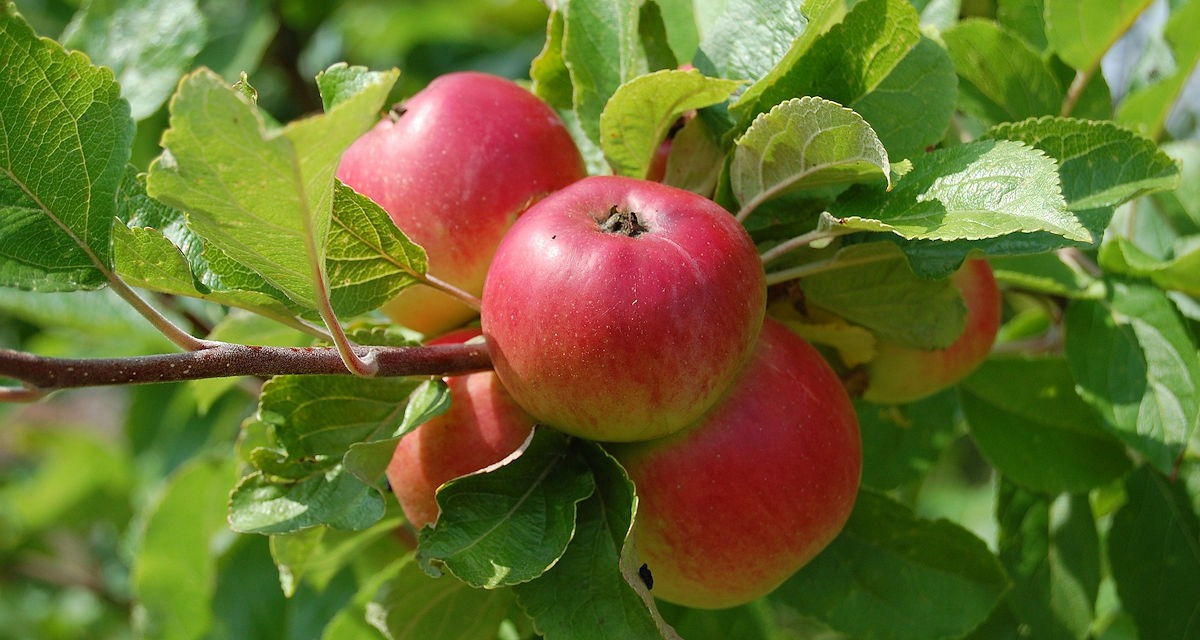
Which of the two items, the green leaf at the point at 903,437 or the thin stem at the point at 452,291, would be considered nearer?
the thin stem at the point at 452,291

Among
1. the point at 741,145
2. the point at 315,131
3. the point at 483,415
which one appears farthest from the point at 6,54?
the point at 741,145

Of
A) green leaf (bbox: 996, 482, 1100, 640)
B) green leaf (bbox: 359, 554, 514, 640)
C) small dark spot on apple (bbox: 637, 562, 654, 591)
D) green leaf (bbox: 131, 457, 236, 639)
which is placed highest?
small dark spot on apple (bbox: 637, 562, 654, 591)

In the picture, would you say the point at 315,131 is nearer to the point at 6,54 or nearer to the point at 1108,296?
the point at 6,54

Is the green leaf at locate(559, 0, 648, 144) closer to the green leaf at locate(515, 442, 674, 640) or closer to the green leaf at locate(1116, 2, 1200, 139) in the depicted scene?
the green leaf at locate(515, 442, 674, 640)

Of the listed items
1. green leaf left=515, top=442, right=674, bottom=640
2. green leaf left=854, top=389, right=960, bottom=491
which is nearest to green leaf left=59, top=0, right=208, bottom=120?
green leaf left=515, top=442, right=674, bottom=640

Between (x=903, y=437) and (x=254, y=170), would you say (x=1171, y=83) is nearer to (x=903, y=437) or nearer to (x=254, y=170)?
(x=903, y=437)

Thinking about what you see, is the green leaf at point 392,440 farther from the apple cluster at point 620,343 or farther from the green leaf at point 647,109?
the green leaf at point 647,109

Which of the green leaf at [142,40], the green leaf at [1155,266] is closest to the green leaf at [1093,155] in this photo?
the green leaf at [1155,266]
